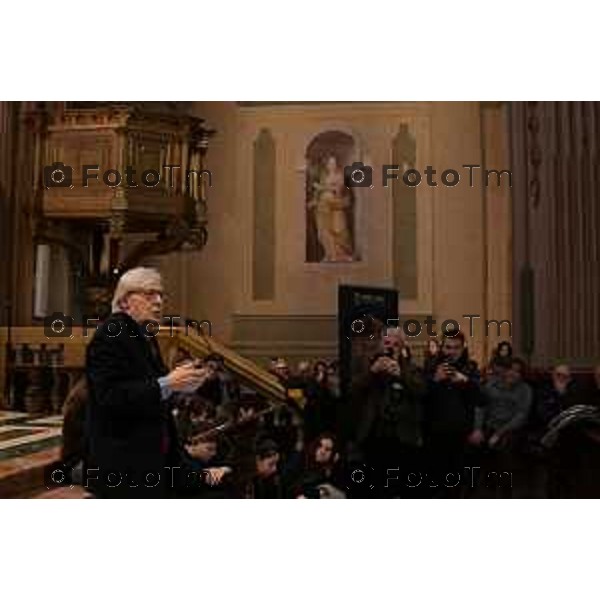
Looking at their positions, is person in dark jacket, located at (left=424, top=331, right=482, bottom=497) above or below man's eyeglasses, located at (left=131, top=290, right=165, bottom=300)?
below

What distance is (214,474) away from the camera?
2930mm

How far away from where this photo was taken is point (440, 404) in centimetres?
308

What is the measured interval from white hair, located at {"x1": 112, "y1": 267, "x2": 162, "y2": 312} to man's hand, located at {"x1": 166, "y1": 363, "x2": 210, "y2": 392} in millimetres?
306

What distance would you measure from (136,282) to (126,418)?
501 mm

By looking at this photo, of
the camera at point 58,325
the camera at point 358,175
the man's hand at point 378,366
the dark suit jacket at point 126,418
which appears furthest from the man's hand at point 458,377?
the camera at point 58,325

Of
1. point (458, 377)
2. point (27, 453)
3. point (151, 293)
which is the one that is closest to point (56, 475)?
point (27, 453)

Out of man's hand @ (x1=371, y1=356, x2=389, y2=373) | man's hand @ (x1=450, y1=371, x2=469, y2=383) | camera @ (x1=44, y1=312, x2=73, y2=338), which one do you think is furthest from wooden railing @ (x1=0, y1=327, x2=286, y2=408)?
man's hand @ (x1=450, y1=371, x2=469, y2=383)

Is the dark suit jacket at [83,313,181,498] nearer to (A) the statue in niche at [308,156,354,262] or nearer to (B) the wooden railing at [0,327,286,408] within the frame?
(B) the wooden railing at [0,327,286,408]

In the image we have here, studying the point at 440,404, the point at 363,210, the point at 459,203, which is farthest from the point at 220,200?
the point at 440,404

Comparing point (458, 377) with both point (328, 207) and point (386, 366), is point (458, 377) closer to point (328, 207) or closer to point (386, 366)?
point (386, 366)

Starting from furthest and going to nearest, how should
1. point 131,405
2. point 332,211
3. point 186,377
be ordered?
point 332,211 → point 186,377 → point 131,405

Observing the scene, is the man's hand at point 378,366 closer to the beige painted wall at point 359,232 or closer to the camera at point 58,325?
the beige painted wall at point 359,232

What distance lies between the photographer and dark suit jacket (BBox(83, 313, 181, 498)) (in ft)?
8.98

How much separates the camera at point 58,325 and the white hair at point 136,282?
0.70 ft
